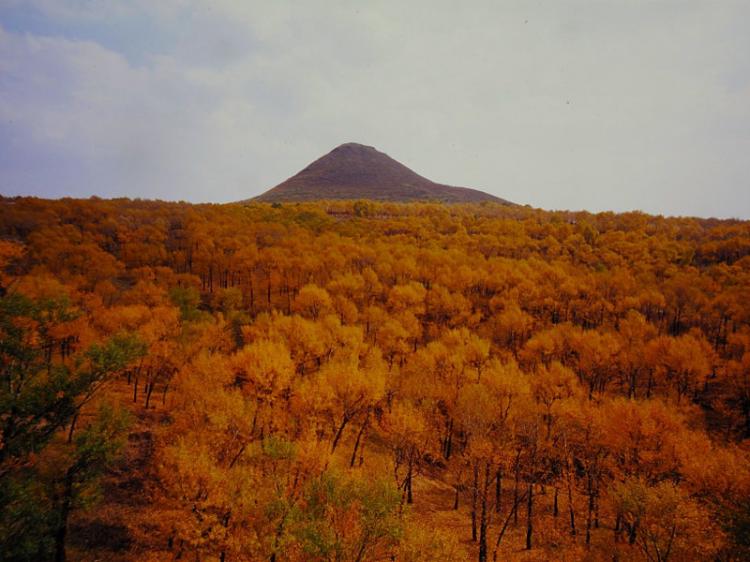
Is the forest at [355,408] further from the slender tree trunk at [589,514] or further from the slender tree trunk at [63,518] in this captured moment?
the slender tree trunk at [589,514]

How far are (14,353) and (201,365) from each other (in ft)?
71.6

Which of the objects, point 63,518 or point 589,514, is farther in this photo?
point 589,514

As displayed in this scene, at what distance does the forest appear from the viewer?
1998 cm

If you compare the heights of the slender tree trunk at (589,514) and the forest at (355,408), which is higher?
the forest at (355,408)

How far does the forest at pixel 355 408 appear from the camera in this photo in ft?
65.6

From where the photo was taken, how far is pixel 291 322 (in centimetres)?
5391

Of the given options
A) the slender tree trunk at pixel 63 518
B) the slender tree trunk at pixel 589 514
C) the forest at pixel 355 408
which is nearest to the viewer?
the forest at pixel 355 408

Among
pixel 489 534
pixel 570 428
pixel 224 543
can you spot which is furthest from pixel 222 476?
pixel 570 428

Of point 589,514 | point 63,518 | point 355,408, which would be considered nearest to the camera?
point 63,518

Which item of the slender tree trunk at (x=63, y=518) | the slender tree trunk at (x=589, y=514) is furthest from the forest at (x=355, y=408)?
the slender tree trunk at (x=589, y=514)

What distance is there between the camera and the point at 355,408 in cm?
3822

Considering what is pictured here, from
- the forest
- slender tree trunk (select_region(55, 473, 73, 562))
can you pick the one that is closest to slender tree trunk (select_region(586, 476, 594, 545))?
the forest

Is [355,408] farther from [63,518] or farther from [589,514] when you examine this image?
[63,518]

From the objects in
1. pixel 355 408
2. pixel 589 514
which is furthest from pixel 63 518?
pixel 589 514
